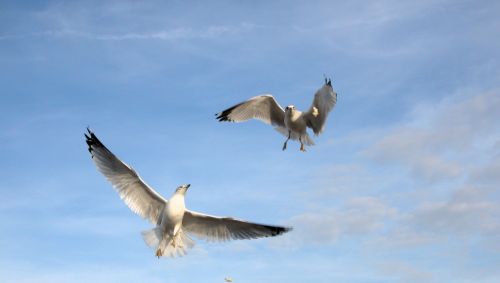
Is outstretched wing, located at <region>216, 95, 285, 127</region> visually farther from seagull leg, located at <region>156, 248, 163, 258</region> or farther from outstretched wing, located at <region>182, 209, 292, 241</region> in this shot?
seagull leg, located at <region>156, 248, 163, 258</region>

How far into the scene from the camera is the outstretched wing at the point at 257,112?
19750 millimetres

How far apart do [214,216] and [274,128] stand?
5973mm

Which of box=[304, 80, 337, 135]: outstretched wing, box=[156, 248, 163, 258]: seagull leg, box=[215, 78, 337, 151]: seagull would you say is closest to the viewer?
box=[156, 248, 163, 258]: seagull leg

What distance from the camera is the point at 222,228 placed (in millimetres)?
14977

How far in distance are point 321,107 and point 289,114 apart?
1.34 meters

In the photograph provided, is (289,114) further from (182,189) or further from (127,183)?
(127,183)

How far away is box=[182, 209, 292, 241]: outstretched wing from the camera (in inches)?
577

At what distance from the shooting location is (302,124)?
18.7m

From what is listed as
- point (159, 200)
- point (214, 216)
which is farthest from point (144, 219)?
point (214, 216)

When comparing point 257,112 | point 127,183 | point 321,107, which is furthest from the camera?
point 257,112

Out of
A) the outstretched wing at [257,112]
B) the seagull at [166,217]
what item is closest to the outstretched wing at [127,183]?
the seagull at [166,217]

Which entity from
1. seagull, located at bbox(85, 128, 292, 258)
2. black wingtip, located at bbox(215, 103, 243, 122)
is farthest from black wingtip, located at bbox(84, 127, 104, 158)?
black wingtip, located at bbox(215, 103, 243, 122)

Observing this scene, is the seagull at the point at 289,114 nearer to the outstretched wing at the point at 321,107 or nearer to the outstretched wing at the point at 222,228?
the outstretched wing at the point at 321,107

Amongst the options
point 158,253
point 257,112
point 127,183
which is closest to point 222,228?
point 158,253
